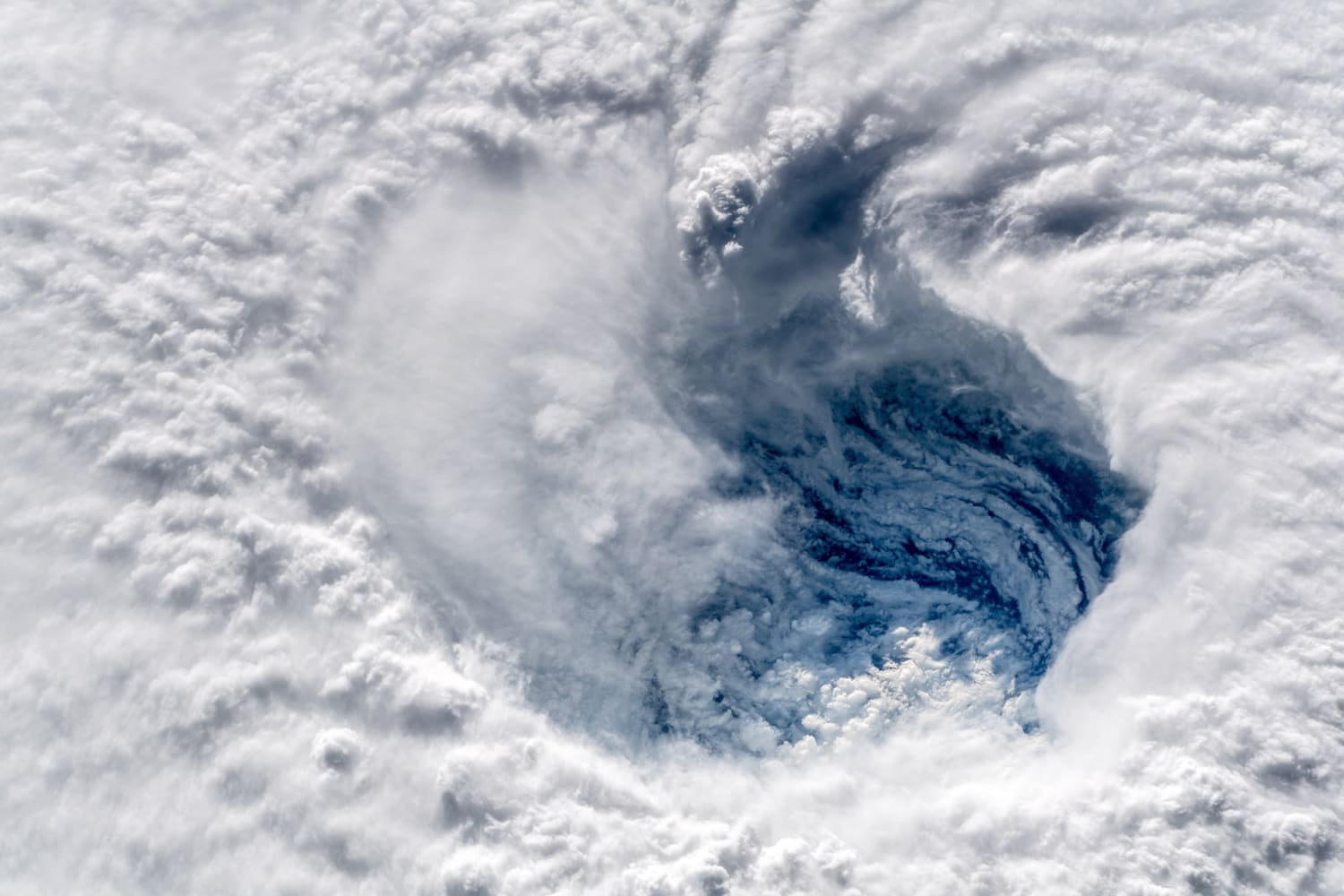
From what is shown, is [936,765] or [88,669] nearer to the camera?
[88,669]

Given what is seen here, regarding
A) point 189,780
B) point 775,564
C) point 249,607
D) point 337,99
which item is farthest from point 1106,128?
point 189,780

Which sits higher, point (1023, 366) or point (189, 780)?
point (1023, 366)

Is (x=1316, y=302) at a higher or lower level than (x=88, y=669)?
higher

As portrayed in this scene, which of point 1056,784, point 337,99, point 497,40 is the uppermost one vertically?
point 497,40

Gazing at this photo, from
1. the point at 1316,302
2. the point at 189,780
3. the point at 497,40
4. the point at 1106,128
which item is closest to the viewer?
the point at 189,780

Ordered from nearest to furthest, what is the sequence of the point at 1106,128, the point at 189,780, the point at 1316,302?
1. the point at 189,780
2. the point at 1316,302
3. the point at 1106,128

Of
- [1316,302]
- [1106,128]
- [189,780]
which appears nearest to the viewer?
[189,780]

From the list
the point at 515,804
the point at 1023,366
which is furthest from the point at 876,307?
the point at 515,804

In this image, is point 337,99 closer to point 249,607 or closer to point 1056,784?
point 249,607

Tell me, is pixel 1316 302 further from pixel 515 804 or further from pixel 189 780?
pixel 189 780
